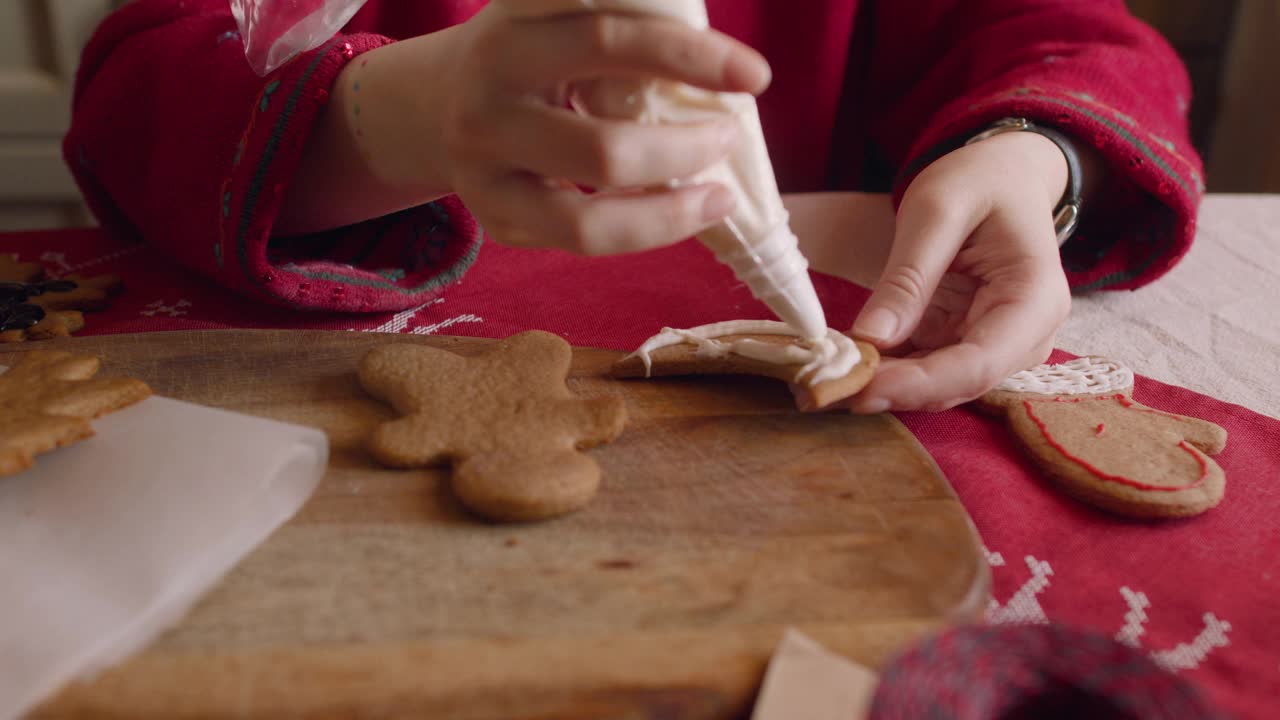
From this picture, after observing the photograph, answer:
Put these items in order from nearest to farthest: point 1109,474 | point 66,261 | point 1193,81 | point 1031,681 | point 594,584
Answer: point 1031,681 → point 594,584 → point 1109,474 → point 66,261 → point 1193,81

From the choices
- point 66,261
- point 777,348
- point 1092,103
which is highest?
point 1092,103

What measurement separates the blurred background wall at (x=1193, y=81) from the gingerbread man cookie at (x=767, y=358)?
1563mm

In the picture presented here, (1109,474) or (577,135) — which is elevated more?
(577,135)

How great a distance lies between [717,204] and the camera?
20.4 inches

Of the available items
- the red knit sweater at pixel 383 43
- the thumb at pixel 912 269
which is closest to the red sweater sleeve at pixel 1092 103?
the red knit sweater at pixel 383 43

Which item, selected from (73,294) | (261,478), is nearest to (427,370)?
(261,478)

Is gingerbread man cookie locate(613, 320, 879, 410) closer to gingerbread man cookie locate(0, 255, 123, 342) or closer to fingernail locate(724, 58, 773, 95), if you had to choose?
fingernail locate(724, 58, 773, 95)

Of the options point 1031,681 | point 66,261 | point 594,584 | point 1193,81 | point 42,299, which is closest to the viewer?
point 1031,681

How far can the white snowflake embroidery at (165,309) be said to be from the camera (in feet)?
2.79

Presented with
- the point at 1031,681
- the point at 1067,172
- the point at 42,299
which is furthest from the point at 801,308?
the point at 42,299

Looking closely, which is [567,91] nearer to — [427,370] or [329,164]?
[427,370]

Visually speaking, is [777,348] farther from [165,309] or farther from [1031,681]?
[165,309]

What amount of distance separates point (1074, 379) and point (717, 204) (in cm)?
39

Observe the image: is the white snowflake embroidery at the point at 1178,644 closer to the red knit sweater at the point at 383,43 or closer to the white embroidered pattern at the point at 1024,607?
the white embroidered pattern at the point at 1024,607
